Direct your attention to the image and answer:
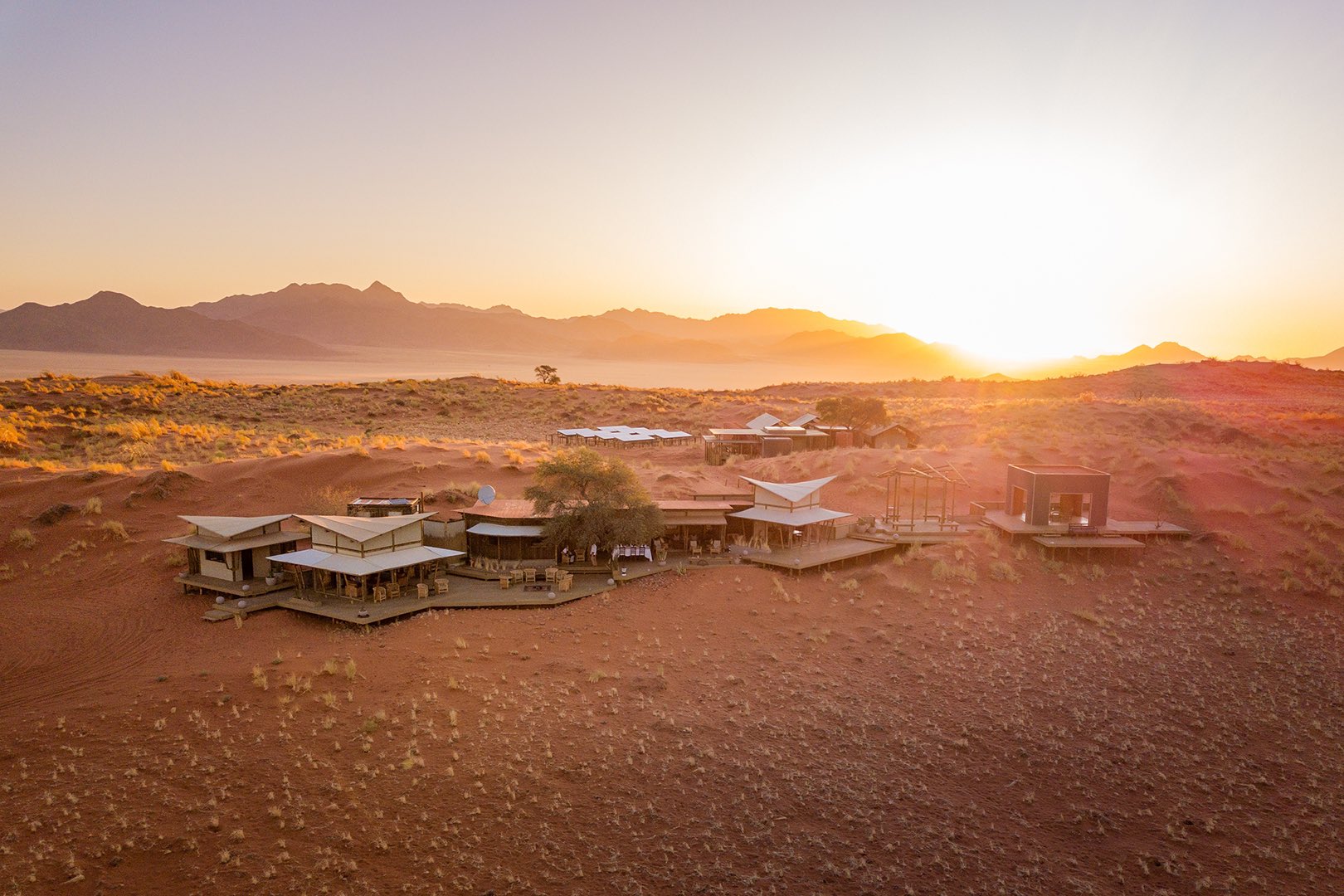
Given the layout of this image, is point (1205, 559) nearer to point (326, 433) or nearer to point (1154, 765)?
point (1154, 765)

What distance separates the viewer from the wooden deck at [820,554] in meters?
24.0

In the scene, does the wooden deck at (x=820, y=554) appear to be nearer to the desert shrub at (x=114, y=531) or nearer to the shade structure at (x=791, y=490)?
the shade structure at (x=791, y=490)

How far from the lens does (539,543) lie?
24453 mm

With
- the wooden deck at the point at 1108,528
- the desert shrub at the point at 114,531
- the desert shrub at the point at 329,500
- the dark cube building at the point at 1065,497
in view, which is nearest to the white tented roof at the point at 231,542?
the desert shrub at the point at 329,500

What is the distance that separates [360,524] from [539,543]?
18.2 ft

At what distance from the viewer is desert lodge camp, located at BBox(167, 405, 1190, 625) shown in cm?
2120

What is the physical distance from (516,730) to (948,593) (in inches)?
545

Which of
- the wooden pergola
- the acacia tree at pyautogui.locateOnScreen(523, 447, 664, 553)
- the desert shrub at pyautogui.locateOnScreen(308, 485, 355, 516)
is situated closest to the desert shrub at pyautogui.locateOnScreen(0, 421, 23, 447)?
the desert shrub at pyautogui.locateOnScreen(308, 485, 355, 516)

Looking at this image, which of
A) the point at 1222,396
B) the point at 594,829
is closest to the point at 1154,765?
the point at 594,829

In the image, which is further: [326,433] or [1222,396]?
[1222,396]

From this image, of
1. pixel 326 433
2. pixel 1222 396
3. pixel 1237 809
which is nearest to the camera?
pixel 1237 809

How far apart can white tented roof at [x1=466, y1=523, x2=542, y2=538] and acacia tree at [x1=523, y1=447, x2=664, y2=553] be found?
0.42 metres

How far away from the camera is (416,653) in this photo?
58.0 feet

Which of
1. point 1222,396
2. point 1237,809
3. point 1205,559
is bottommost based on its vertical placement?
point 1237,809
